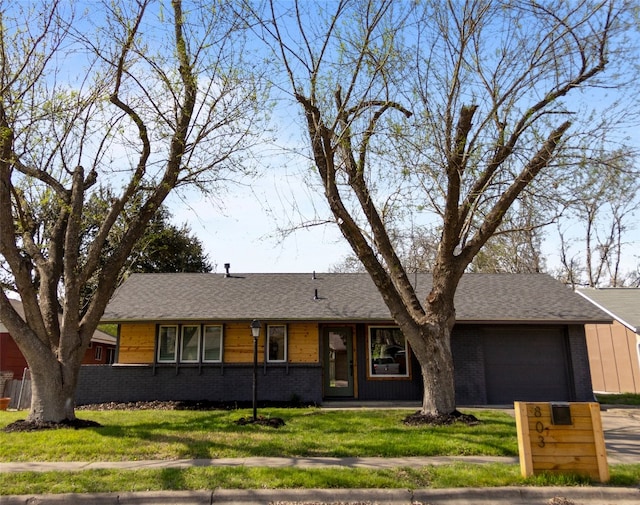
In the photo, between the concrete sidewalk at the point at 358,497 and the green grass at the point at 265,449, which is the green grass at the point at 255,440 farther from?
the concrete sidewalk at the point at 358,497

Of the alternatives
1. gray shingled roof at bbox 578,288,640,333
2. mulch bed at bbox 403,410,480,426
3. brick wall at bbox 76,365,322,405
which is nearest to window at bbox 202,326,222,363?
brick wall at bbox 76,365,322,405

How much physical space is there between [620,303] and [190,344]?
54.3 feet

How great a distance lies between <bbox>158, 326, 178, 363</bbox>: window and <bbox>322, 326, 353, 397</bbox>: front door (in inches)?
177

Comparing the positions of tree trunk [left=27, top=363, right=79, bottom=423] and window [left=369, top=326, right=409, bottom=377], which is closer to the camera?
tree trunk [left=27, top=363, right=79, bottom=423]

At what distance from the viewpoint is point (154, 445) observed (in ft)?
26.0

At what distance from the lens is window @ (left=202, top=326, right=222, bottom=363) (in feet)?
47.5

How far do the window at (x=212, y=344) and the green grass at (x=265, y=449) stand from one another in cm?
293

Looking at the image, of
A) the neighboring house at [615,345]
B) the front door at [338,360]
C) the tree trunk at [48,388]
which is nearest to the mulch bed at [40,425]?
the tree trunk at [48,388]

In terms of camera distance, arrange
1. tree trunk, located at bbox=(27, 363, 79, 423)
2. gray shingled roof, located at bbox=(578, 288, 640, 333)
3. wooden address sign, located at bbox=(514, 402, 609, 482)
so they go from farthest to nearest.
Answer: gray shingled roof, located at bbox=(578, 288, 640, 333) → tree trunk, located at bbox=(27, 363, 79, 423) → wooden address sign, located at bbox=(514, 402, 609, 482)

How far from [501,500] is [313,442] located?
134 inches

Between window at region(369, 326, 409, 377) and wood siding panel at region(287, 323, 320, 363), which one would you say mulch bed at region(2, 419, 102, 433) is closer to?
wood siding panel at region(287, 323, 320, 363)

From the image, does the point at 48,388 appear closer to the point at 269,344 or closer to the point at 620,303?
the point at 269,344

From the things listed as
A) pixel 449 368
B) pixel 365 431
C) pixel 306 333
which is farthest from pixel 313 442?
pixel 306 333

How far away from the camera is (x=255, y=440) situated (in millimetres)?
8266
